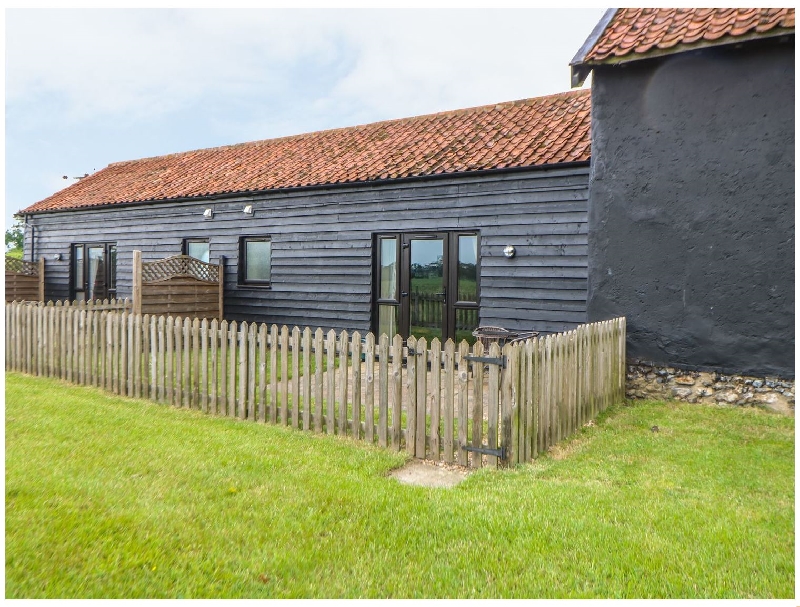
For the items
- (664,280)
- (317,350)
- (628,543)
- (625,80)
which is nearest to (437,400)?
(317,350)

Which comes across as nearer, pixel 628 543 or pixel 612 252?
pixel 628 543

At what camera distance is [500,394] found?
551 cm

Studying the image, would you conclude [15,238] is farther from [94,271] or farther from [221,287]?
[221,287]

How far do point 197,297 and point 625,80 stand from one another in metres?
9.70

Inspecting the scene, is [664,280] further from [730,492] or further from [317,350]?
[317,350]

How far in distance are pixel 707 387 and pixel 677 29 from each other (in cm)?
487

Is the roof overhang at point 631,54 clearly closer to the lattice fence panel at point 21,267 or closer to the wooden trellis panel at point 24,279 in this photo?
the wooden trellis panel at point 24,279

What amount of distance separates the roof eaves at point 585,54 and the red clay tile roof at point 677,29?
0.17ft

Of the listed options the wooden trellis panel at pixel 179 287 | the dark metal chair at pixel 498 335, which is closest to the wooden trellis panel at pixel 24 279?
the wooden trellis panel at pixel 179 287

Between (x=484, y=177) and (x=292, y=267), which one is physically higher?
(x=484, y=177)

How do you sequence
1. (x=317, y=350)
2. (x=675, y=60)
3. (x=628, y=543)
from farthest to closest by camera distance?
(x=675, y=60) < (x=317, y=350) < (x=628, y=543)

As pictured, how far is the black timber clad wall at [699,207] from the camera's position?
705 cm

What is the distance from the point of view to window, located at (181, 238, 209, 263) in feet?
47.4

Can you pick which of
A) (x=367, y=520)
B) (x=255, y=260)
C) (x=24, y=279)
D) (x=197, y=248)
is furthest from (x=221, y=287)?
(x=367, y=520)
